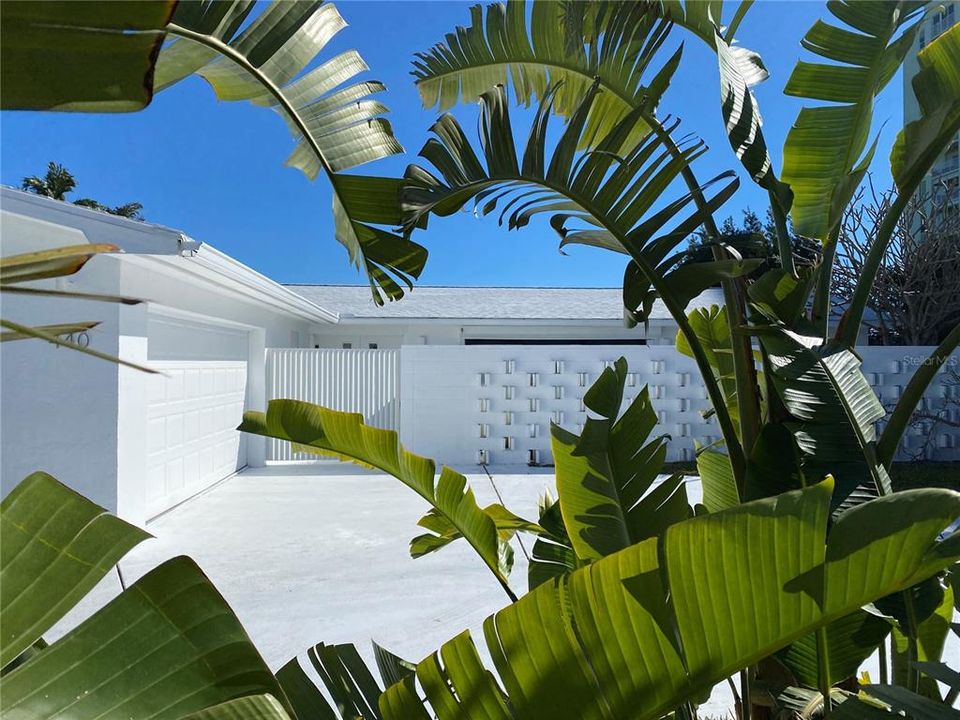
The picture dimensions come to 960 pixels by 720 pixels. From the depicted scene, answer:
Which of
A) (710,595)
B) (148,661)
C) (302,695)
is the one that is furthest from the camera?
(302,695)

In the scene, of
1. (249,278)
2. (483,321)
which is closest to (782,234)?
(249,278)

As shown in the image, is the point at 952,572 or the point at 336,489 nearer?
the point at 952,572

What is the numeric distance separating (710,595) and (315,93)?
170 cm

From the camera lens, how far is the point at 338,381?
11367mm

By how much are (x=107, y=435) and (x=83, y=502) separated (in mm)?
6069

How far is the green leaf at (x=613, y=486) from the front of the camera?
1876mm

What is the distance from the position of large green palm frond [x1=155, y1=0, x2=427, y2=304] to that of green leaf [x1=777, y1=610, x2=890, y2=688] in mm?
1518

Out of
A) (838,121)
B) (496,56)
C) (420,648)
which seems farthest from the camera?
(420,648)

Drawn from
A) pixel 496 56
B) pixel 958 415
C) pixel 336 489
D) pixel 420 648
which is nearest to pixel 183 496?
pixel 336 489

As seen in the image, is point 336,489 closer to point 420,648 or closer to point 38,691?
point 420,648

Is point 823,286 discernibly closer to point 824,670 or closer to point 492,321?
point 824,670

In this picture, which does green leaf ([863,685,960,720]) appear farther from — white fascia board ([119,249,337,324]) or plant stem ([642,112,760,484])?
white fascia board ([119,249,337,324])

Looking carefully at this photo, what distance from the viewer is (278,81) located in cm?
171

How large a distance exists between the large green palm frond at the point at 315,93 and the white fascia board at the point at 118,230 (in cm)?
407
